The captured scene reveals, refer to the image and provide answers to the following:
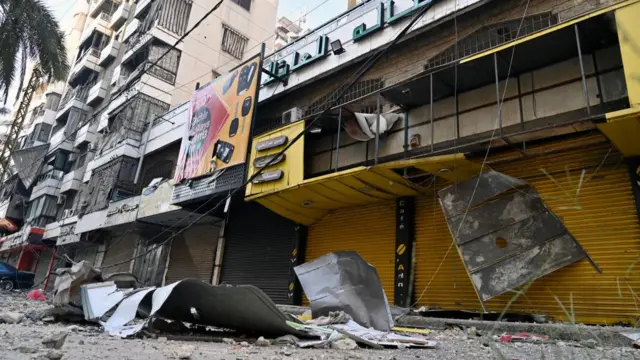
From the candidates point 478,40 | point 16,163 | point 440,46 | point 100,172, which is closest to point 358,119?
point 440,46

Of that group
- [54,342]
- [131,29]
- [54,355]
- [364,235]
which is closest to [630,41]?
[364,235]

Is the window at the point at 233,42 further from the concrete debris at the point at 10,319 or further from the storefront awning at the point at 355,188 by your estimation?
the concrete debris at the point at 10,319

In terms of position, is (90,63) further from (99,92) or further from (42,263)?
(42,263)

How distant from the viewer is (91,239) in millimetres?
19266

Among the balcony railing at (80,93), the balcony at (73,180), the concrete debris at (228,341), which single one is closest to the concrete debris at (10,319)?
the concrete debris at (228,341)

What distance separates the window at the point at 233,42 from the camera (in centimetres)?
2152

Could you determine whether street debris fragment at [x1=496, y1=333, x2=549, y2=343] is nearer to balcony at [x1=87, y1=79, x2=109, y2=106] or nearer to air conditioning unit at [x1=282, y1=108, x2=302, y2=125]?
air conditioning unit at [x1=282, y1=108, x2=302, y2=125]

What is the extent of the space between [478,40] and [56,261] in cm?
2618

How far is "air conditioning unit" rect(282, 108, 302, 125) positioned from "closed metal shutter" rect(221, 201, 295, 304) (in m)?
2.77

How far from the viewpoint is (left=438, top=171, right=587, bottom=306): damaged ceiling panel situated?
6.51m

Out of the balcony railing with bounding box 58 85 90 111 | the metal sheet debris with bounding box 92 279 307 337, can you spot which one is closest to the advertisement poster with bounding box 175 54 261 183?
the metal sheet debris with bounding box 92 279 307 337

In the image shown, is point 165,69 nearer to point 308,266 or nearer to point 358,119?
point 358,119

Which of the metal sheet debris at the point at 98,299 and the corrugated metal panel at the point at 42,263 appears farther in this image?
the corrugated metal panel at the point at 42,263

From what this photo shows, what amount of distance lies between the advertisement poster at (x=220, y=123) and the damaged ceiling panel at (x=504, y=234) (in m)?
5.99
